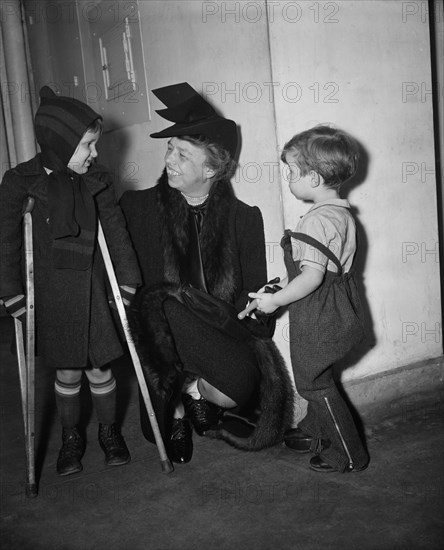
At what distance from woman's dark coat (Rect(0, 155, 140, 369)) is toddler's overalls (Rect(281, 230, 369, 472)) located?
0.78 metres

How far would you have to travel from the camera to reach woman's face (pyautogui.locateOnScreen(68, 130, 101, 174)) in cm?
260

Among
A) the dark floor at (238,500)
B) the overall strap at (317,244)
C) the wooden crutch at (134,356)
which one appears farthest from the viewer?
the wooden crutch at (134,356)

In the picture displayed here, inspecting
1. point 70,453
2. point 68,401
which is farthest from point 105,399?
point 70,453

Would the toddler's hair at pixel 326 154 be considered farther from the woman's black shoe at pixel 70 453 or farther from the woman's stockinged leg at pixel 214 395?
the woman's black shoe at pixel 70 453

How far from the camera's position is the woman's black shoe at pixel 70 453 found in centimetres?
279

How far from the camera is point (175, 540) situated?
216cm

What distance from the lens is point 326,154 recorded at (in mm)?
2455

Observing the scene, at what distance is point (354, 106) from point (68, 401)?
1.94 metres

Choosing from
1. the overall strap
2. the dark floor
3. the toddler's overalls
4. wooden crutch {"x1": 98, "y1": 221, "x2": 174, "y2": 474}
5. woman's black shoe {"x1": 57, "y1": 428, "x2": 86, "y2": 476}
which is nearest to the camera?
the dark floor

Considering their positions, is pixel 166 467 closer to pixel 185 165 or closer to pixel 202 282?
pixel 202 282

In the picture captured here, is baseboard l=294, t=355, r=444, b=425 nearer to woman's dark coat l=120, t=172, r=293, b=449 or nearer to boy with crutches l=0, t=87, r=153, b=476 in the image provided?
woman's dark coat l=120, t=172, r=293, b=449

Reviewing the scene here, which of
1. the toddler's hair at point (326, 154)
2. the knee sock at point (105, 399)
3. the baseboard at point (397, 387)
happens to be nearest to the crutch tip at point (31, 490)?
the knee sock at point (105, 399)

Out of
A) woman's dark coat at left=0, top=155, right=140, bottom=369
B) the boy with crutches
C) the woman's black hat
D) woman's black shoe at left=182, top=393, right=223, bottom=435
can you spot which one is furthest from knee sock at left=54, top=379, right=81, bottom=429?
the woman's black hat

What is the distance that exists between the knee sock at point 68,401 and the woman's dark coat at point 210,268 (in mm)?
367
